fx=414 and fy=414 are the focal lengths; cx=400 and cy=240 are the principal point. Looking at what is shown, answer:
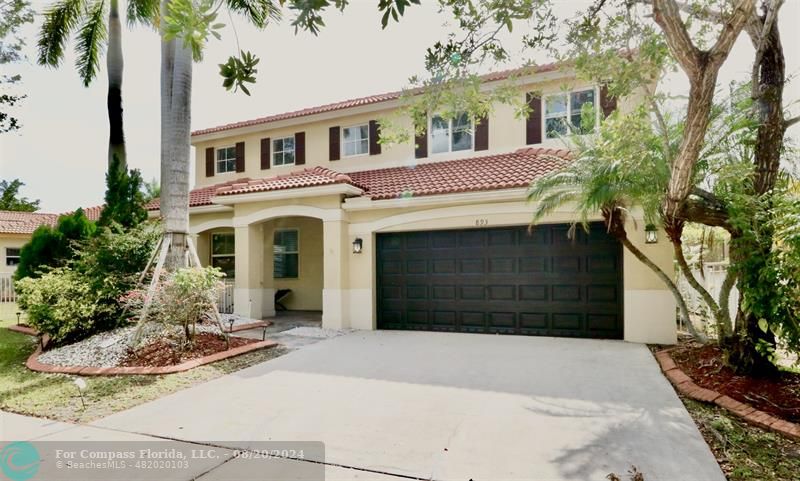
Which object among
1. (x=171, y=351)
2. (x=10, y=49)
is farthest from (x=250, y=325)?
(x=10, y=49)

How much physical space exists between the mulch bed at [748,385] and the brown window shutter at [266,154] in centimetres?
1481

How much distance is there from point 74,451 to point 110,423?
2.54 ft

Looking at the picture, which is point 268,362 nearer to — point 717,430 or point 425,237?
point 425,237

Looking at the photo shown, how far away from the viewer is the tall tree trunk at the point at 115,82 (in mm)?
14414

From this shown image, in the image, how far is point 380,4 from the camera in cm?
296

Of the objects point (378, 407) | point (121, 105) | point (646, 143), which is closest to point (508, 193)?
point (646, 143)

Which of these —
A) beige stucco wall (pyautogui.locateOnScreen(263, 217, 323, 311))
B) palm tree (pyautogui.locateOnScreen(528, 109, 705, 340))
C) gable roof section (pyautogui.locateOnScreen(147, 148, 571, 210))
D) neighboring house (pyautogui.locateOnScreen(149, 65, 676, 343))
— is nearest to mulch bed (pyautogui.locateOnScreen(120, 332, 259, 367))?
neighboring house (pyautogui.locateOnScreen(149, 65, 676, 343))

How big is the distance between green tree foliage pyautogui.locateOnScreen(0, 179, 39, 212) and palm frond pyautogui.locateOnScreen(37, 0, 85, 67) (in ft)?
122

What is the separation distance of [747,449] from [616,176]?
13.3 feet

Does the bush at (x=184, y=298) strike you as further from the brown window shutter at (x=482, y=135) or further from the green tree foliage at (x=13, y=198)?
the green tree foliage at (x=13, y=198)

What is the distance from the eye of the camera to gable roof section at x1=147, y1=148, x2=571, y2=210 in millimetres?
10555

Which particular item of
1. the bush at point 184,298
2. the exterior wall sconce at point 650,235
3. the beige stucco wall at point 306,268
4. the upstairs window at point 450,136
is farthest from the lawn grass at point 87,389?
the upstairs window at point 450,136

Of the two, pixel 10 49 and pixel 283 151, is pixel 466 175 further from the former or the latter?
pixel 10 49

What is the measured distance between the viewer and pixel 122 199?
1112cm
